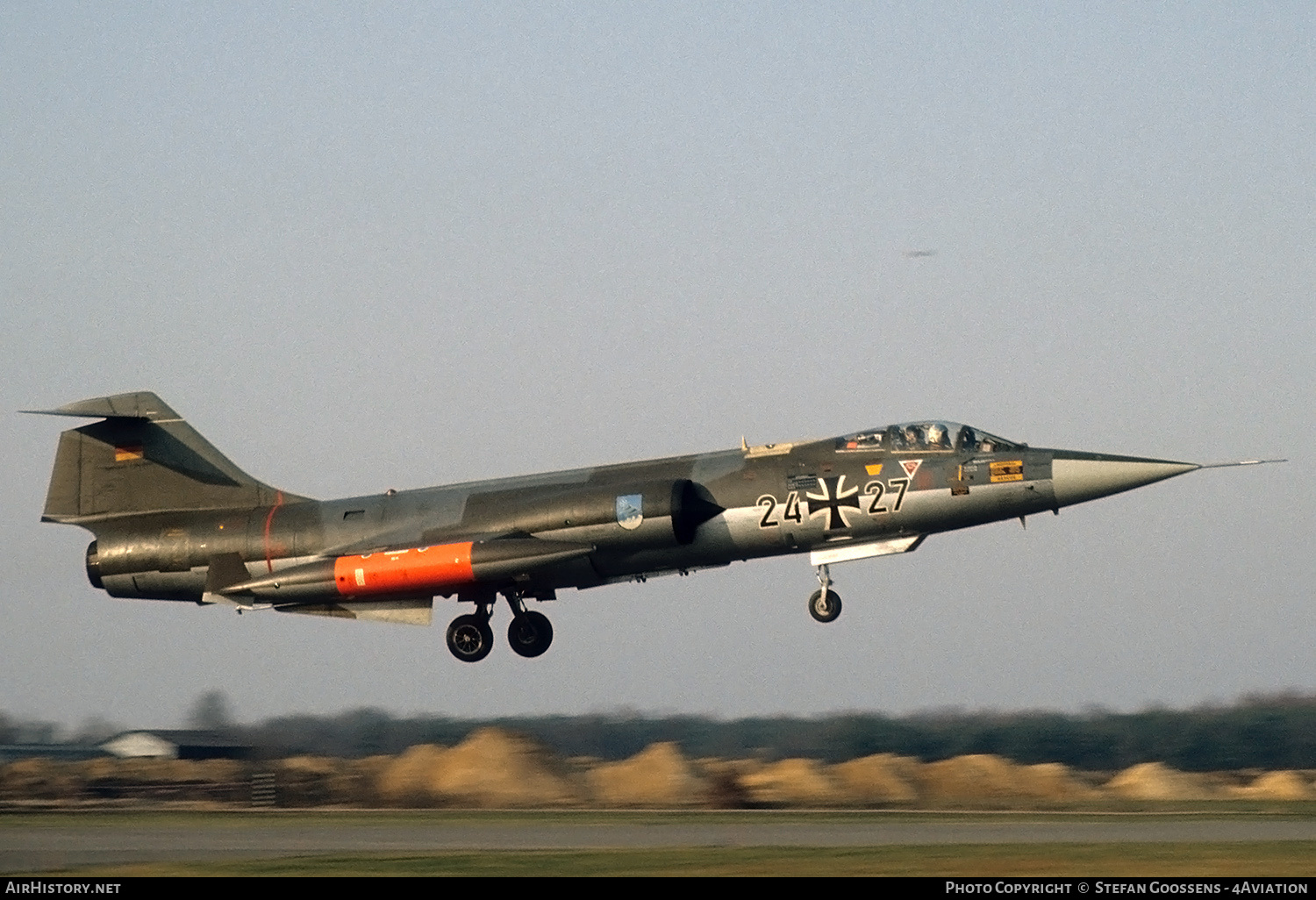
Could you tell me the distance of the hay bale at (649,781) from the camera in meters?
35.1

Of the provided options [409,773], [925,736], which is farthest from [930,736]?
[409,773]

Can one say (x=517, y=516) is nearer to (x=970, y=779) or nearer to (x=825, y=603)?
(x=825, y=603)

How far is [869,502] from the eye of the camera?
28.3m

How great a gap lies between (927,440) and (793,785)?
10.3 meters

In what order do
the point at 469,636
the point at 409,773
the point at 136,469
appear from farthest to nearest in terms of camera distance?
the point at 409,773 < the point at 136,469 < the point at 469,636

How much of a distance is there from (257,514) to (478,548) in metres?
5.22

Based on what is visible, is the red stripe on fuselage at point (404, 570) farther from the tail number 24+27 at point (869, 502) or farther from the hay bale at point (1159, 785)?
the hay bale at point (1159, 785)

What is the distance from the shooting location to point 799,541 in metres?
28.9

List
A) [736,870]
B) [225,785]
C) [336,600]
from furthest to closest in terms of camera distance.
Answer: [225,785], [336,600], [736,870]

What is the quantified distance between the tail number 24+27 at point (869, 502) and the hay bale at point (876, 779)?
8961mm

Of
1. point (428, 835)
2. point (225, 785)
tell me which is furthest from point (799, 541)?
point (225, 785)

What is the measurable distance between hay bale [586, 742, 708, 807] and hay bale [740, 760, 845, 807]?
1139mm

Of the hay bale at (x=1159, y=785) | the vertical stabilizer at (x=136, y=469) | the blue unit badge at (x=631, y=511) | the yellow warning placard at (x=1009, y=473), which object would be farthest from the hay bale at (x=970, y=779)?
the vertical stabilizer at (x=136, y=469)
